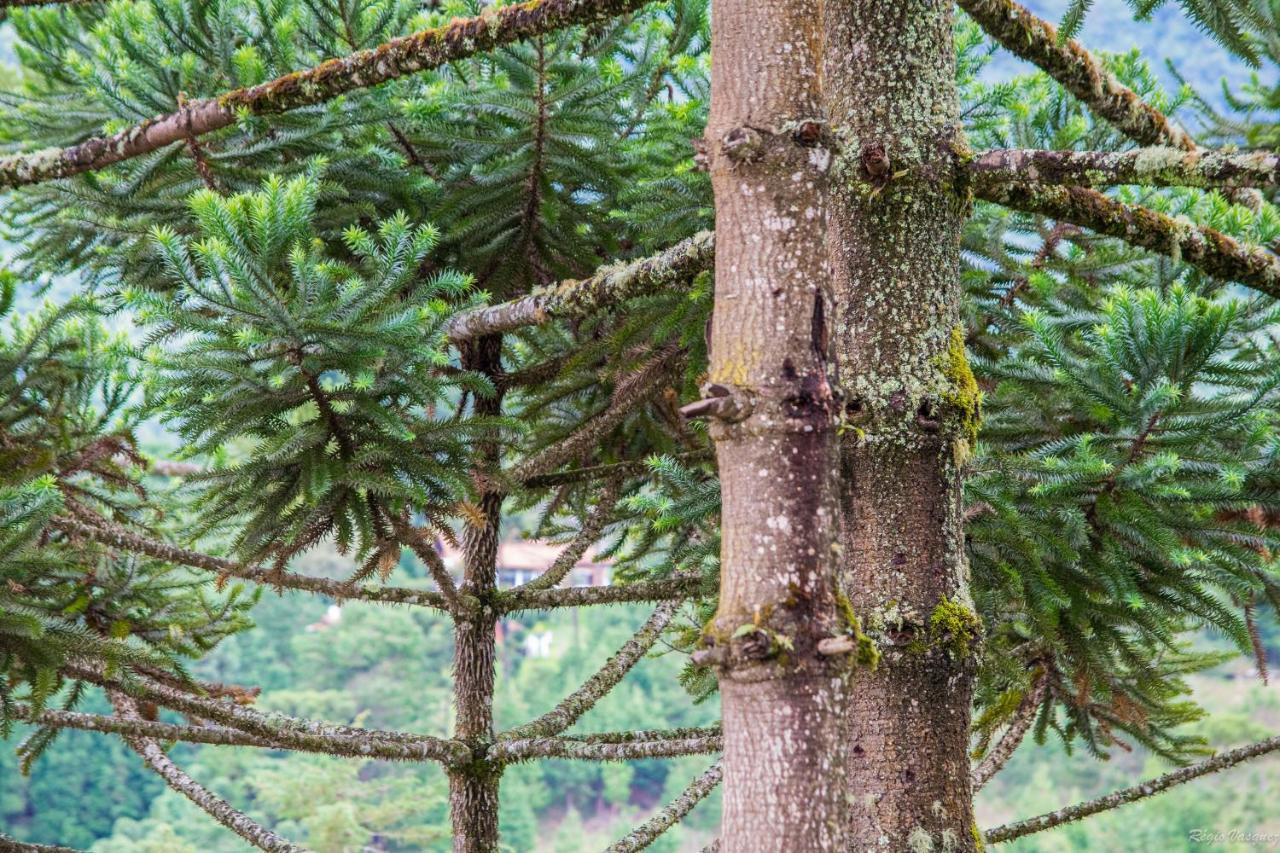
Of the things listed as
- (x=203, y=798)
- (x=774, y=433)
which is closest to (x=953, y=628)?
(x=774, y=433)

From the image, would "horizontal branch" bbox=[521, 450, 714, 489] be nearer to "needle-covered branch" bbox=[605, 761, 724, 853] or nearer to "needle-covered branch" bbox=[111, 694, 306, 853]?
"needle-covered branch" bbox=[605, 761, 724, 853]

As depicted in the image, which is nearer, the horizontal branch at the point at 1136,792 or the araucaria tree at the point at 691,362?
the araucaria tree at the point at 691,362

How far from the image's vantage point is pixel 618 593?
4.33m

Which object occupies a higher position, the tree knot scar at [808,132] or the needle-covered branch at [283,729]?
the tree knot scar at [808,132]

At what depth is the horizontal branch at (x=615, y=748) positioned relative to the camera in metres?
3.93

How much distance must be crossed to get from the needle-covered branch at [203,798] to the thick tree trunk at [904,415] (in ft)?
8.07

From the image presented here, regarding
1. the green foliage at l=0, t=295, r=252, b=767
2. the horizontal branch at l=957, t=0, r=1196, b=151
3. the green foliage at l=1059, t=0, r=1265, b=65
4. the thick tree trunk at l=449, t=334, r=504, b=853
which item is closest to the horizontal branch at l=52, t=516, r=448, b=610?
the green foliage at l=0, t=295, r=252, b=767

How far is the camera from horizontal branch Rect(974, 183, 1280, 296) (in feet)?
8.48

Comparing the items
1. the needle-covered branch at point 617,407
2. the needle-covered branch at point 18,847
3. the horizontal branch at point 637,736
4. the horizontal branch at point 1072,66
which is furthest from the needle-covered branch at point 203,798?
the horizontal branch at point 1072,66

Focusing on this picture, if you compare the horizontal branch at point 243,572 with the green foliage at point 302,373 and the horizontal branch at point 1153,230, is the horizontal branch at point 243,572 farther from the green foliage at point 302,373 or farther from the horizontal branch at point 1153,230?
the horizontal branch at point 1153,230

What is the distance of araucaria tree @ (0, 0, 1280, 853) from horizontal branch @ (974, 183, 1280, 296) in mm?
10

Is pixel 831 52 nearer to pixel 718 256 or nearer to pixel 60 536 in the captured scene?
pixel 718 256

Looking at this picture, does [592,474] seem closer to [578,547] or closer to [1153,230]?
[578,547]

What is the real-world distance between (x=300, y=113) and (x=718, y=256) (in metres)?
2.11
